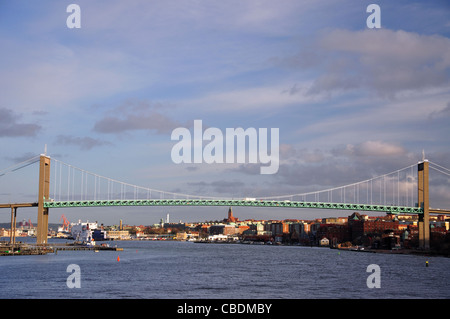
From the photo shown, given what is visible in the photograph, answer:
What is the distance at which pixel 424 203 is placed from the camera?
8581 cm

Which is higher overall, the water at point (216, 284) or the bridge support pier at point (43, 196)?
the bridge support pier at point (43, 196)

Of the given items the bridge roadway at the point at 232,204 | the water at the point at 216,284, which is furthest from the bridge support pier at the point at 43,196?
the water at the point at 216,284

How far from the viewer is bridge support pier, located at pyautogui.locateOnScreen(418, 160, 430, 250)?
8531 centimetres

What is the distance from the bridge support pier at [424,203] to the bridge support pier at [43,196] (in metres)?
56.1

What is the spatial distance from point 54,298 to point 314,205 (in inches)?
2774

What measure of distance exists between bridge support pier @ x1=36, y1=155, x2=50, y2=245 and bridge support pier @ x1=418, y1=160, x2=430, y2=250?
56.1m

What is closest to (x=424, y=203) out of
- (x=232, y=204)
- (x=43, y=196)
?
(x=232, y=204)

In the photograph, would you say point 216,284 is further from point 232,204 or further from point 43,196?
point 232,204

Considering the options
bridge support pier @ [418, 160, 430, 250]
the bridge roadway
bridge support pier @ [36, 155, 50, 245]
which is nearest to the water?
bridge support pier @ [36, 155, 50, 245]

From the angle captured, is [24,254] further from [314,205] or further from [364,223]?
[364,223]

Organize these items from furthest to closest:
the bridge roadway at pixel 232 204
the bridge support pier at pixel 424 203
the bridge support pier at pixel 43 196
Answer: the bridge roadway at pixel 232 204
the bridge support pier at pixel 424 203
the bridge support pier at pixel 43 196

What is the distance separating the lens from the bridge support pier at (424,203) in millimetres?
85312

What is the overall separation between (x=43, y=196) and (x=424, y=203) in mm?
57189

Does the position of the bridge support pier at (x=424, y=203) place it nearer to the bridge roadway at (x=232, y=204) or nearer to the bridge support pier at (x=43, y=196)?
the bridge roadway at (x=232, y=204)
